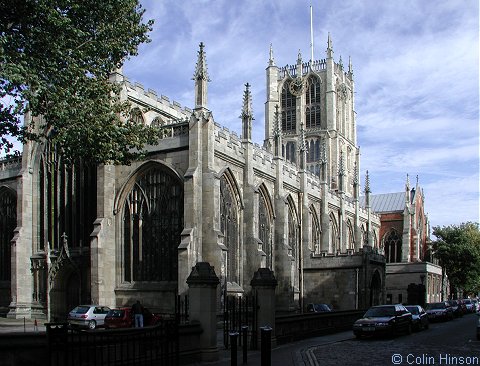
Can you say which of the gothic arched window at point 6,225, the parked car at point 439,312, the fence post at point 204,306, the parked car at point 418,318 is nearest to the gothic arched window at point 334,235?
the parked car at point 439,312

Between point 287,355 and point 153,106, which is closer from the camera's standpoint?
point 287,355

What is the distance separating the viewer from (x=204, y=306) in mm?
16906

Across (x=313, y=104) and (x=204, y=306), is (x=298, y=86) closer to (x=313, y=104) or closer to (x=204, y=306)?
(x=313, y=104)

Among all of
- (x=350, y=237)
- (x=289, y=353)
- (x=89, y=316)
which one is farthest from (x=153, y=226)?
(x=350, y=237)

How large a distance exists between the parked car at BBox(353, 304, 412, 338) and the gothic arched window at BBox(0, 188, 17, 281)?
23.1m

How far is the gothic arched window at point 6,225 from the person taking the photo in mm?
38312

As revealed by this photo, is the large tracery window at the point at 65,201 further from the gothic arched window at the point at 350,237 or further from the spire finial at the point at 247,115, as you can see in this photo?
the gothic arched window at the point at 350,237

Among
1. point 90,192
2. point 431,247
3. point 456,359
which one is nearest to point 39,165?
point 90,192

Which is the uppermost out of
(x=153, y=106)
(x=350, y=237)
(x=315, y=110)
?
(x=315, y=110)

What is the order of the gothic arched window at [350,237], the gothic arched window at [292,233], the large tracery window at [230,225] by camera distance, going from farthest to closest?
1. the gothic arched window at [350,237]
2. the gothic arched window at [292,233]
3. the large tracery window at [230,225]

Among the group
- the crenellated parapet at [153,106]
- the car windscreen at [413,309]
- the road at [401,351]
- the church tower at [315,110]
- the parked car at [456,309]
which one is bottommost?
the parked car at [456,309]

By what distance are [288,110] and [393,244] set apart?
2301 cm

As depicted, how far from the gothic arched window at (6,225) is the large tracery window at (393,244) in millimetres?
47802

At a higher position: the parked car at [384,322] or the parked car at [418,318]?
the parked car at [384,322]
